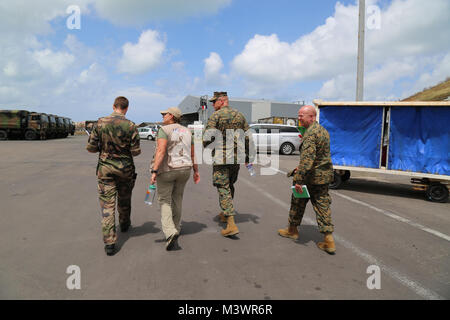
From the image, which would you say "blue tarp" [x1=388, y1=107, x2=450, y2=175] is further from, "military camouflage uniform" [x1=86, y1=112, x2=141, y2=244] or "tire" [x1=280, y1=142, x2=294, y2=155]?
"tire" [x1=280, y1=142, x2=294, y2=155]

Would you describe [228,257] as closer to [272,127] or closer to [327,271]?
[327,271]

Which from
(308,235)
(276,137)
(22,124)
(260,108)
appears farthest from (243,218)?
(260,108)

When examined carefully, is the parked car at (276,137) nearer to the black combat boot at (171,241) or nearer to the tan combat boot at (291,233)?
the tan combat boot at (291,233)

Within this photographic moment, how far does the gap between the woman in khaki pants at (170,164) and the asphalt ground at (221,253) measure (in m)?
0.38

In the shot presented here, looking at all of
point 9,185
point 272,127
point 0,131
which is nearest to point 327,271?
point 9,185

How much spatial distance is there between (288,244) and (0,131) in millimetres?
29435

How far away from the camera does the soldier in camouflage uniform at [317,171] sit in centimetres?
345

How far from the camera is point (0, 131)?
24.7 metres

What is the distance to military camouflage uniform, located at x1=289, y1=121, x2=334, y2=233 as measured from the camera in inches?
135

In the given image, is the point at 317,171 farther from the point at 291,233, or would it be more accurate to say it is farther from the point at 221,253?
the point at 221,253

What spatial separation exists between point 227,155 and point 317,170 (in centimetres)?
A: 125

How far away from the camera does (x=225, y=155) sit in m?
4.05

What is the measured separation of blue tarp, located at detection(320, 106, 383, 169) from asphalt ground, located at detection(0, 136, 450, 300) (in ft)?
4.87
